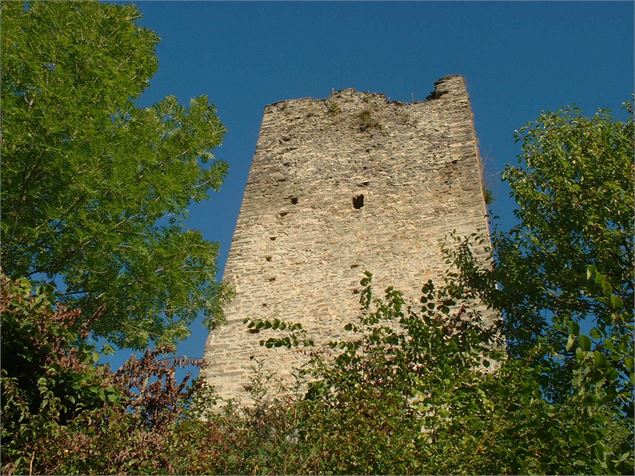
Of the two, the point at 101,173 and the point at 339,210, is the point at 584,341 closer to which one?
the point at 101,173

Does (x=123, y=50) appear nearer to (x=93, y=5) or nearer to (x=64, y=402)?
(x=93, y=5)

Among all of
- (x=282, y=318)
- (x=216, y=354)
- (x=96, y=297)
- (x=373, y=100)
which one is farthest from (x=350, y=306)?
(x=373, y=100)

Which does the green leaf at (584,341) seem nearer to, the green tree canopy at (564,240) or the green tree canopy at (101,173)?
the green tree canopy at (564,240)

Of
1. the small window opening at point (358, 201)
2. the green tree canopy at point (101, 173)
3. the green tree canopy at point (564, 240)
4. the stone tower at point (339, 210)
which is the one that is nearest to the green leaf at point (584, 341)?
the green tree canopy at point (564, 240)

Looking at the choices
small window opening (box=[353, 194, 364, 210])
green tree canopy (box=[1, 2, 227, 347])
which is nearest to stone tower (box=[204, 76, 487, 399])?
small window opening (box=[353, 194, 364, 210])

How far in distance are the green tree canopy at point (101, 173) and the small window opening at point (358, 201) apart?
3456mm

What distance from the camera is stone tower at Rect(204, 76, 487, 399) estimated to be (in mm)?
10953

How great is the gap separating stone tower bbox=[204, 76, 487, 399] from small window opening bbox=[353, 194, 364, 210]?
2 centimetres

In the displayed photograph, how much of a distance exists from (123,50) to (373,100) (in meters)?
6.35

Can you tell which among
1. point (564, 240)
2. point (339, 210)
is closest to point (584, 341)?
point (564, 240)

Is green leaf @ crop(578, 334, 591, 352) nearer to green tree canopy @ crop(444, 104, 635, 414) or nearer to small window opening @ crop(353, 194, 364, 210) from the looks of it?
green tree canopy @ crop(444, 104, 635, 414)

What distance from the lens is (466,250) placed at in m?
9.67

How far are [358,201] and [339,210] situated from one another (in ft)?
1.24

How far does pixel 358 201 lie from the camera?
41.1ft
